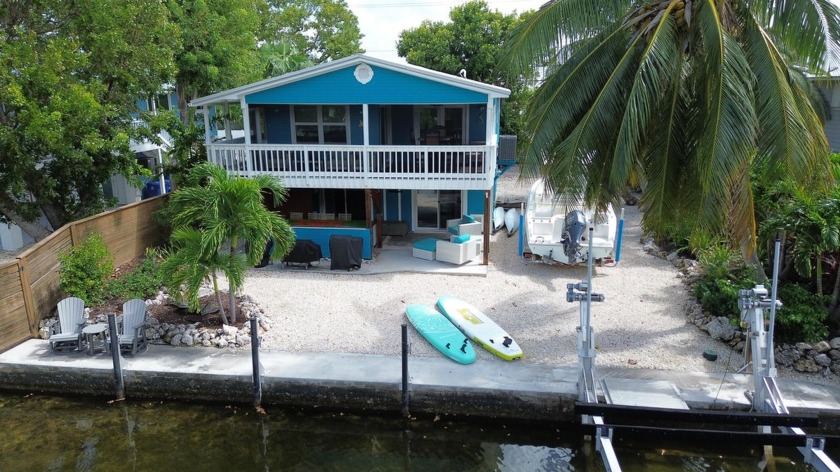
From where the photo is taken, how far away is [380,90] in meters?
15.6

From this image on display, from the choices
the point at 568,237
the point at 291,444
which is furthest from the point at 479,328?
the point at 568,237

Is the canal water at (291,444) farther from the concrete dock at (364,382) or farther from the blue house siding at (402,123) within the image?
the blue house siding at (402,123)

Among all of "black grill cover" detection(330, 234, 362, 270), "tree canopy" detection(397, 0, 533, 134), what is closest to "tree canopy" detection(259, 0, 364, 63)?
"tree canopy" detection(397, 0, 533, 134)

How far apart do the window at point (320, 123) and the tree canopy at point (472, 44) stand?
13.7 metres

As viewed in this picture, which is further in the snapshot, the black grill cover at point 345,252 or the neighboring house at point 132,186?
the neighboring house at point 132,186

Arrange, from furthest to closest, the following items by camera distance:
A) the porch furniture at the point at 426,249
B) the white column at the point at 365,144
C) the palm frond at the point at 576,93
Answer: the porch furniture at the point at 426,249
the white column at the point at 365,144
the palm frond at the point at 576,93

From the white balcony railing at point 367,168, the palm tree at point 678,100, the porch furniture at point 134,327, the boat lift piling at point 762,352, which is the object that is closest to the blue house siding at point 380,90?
the white balcony railing at point 367,168

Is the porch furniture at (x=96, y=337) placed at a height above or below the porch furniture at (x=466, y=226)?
below

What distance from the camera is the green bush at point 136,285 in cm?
1289

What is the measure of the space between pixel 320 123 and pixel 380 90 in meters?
3.37

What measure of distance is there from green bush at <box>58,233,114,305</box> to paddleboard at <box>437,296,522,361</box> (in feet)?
24.7

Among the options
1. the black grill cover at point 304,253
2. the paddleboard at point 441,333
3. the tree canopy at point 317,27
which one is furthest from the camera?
the tree canopy at point 317,27

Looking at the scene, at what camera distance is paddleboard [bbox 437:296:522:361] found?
10.7 metres

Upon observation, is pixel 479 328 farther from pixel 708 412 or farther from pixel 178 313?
pixel 178 313
